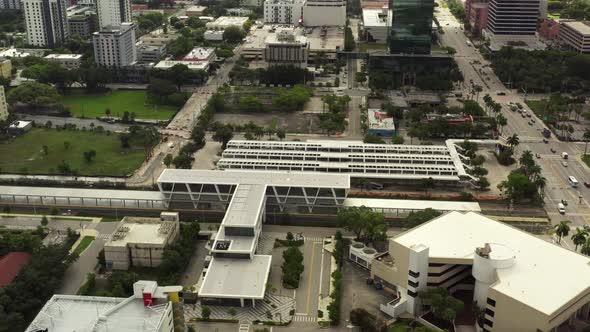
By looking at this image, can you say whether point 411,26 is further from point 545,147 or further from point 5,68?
point 5,68

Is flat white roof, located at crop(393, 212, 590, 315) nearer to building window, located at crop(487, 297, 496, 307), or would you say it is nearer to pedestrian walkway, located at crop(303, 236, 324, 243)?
building window, located at crop(487, 297, 496, 307)

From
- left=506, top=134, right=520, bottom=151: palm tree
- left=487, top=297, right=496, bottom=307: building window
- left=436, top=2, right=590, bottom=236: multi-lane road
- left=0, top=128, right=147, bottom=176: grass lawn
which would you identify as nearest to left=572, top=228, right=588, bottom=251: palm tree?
left=436, top=2, right=590, bottom=236: multi-lane road

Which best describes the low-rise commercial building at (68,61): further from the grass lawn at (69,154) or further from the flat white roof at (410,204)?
the flat white roof at (410,204)

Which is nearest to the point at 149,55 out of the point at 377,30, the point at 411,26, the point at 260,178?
the point at 377,30

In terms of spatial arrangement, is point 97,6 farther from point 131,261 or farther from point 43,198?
point 131,261

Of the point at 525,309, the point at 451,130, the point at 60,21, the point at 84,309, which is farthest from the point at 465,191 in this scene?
the point at 60,21

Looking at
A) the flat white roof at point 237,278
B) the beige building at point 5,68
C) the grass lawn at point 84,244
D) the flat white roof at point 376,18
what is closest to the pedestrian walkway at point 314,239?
the flat white roof at point 237,278
